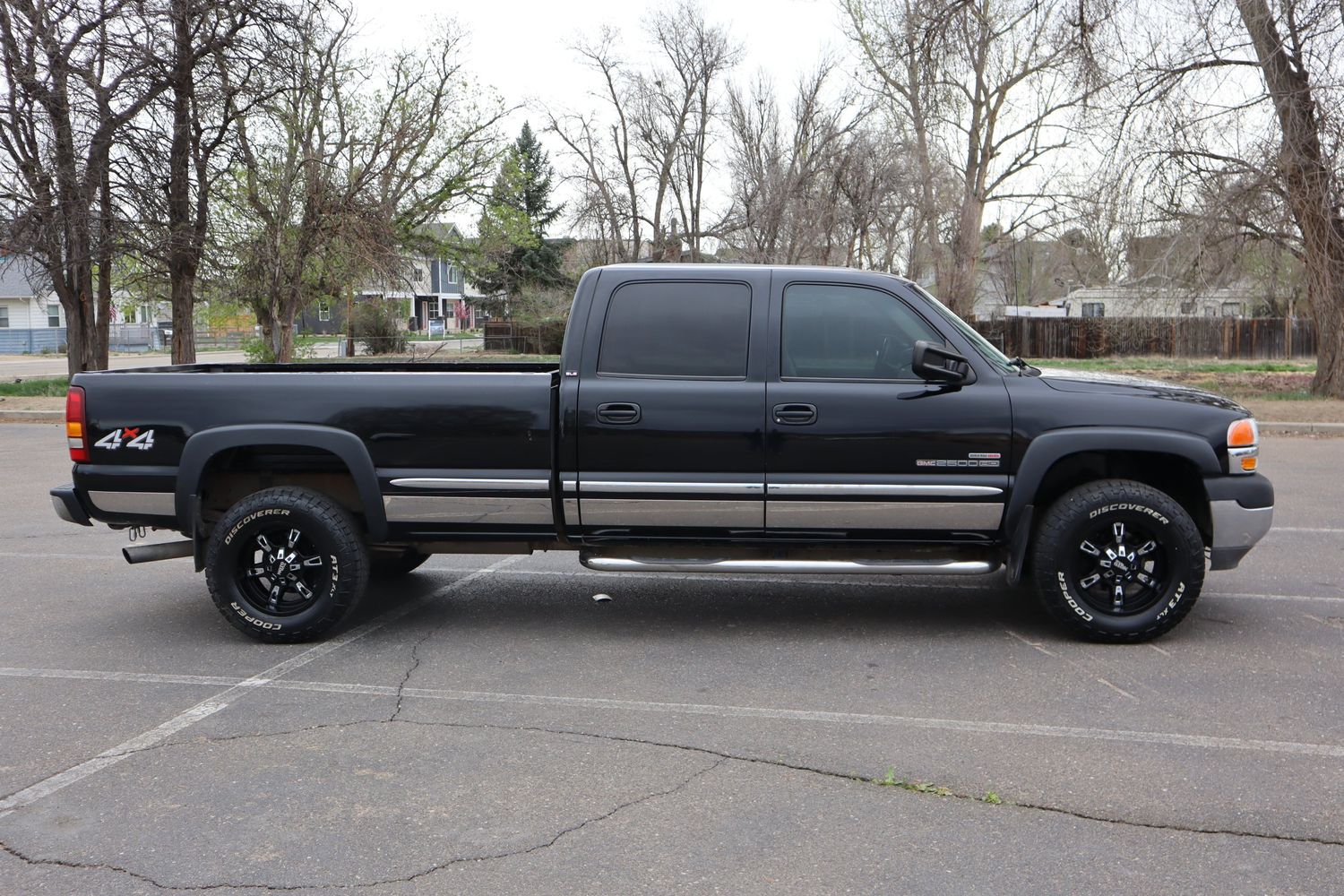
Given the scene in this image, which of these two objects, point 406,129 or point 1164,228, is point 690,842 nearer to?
point 1164,228

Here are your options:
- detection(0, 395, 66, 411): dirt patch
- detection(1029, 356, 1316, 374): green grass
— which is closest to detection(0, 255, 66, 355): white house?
detection(0, 395, 66, 411): dirt patch

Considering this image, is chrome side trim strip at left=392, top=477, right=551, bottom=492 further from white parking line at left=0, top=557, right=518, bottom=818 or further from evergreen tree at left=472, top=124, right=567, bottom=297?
evergreen tree at left=472, top=124, right=567, bottom=297

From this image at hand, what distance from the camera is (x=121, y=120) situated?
66.6 ft

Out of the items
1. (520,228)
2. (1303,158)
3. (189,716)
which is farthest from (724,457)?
(520,228)

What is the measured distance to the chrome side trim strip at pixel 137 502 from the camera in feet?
19.6

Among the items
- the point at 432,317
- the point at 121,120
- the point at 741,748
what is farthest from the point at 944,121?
the point at 432,317

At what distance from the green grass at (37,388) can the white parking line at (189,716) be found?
20604mm

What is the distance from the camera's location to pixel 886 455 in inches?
227

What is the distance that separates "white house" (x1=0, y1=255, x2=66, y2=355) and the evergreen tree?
26.9 metres

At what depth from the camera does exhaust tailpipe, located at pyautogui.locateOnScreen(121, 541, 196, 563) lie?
20.3ft

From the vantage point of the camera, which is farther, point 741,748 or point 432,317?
point 432,317

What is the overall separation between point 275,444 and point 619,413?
177 cm

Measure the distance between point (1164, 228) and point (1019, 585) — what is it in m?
15.3

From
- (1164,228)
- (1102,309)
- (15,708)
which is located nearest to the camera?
(15,708)
